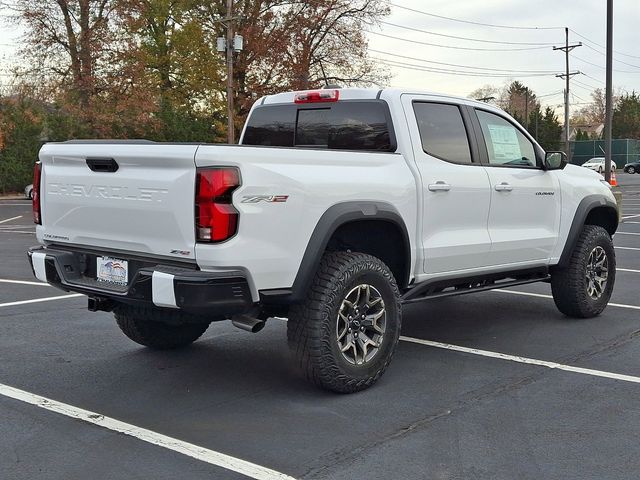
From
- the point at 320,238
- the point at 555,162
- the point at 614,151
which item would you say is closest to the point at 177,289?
the point at 320,238

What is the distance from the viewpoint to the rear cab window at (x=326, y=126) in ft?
18.3

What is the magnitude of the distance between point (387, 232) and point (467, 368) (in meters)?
1.16

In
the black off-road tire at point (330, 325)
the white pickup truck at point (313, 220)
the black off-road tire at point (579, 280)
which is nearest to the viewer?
the white pickup truck at point (313, 220)

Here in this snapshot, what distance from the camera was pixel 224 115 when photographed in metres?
38.7

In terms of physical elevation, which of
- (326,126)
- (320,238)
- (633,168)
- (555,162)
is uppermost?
(326,126)

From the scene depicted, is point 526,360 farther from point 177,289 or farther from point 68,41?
point 68,41

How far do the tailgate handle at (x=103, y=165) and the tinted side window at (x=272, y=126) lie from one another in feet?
6.18

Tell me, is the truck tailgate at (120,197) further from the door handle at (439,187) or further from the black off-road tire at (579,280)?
the black off-road tire at (579,280)

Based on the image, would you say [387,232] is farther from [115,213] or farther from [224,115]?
[224,115]

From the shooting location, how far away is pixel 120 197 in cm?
454

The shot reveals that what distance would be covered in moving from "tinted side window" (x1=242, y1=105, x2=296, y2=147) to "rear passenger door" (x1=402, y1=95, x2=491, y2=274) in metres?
1.05

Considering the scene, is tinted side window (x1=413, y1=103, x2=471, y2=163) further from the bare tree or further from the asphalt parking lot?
the bare tree

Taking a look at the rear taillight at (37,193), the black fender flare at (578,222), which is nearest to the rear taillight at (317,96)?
the rear taillight at (37,193)

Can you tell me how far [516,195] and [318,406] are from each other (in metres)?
2.65
